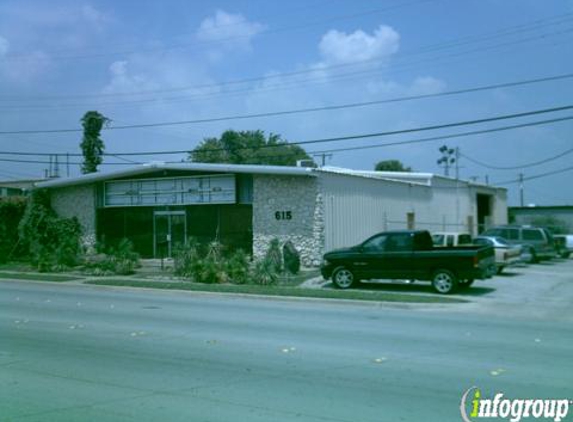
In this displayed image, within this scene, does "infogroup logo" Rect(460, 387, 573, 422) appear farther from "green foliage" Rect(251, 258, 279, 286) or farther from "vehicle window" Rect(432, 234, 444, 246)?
"vehicle window" Rect(432, 234, 444, 246)

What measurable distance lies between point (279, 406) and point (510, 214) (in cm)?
5469

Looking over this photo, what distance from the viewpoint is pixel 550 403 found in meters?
7.12

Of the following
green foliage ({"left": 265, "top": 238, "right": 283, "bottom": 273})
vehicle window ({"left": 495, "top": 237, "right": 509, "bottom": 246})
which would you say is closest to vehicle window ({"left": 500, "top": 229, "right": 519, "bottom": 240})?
vehicle window ({"left": 495, "top": 237, "right": 509, "bottom": 246})

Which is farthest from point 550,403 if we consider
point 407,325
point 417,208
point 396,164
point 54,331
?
point 396,164

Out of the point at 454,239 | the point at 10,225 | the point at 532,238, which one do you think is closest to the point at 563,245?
the point at 532,238

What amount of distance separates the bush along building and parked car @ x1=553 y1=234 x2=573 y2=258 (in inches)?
260

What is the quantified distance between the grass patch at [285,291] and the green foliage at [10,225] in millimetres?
11762

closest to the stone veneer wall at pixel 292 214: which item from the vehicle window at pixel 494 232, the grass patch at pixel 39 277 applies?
the grass patch at pixel 39 277

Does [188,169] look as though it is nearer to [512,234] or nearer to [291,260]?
[291,260]

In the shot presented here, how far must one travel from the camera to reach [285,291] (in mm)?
19266

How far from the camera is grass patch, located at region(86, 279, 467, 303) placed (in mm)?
17469

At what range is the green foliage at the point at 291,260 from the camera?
959 inches

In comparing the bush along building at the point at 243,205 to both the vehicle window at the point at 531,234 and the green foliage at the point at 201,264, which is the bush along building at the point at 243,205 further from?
the vehicle window at the point at 531,234

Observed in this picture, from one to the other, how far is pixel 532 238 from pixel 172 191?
17.1 meters
